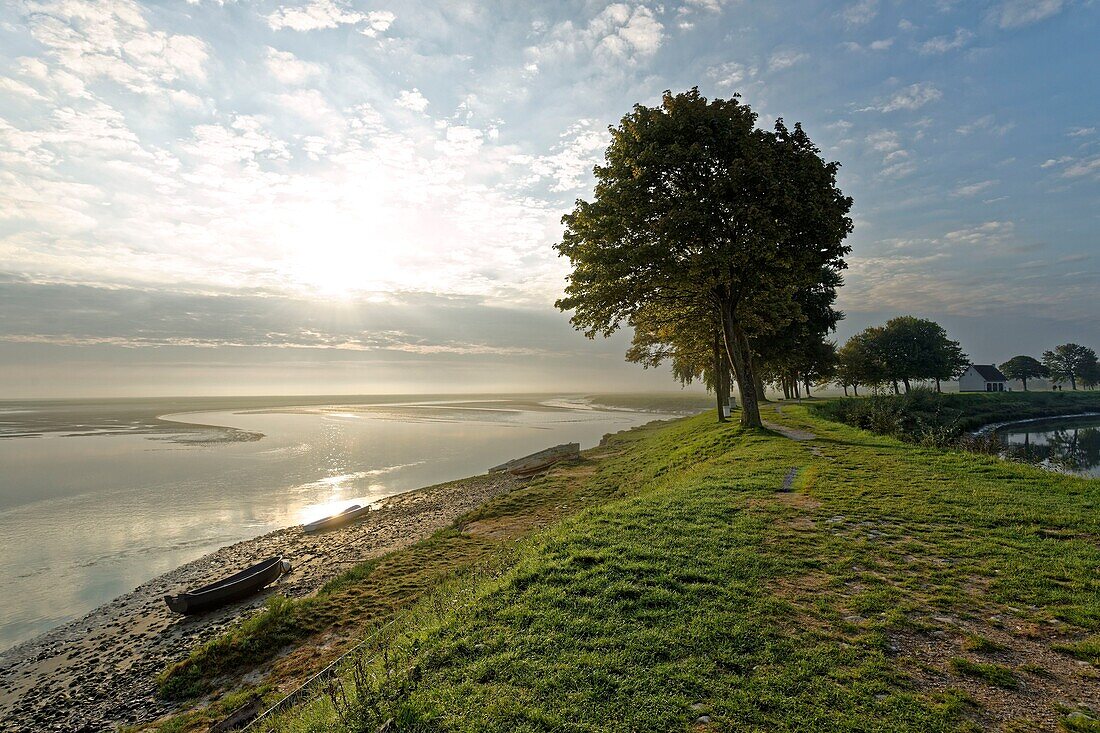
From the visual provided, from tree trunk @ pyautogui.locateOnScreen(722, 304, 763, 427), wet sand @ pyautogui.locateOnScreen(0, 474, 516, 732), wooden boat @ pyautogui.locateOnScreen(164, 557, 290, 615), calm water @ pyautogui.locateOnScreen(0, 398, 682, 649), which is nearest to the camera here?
wet sand @ pyautogui.locateOnScreen(0, 474, 516, 732)

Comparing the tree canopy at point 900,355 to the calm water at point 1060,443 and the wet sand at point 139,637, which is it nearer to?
the calm water at point 1060,443

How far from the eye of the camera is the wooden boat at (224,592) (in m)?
15.2

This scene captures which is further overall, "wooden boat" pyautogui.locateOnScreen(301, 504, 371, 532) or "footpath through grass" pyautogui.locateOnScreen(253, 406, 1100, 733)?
"wooden boat" pyautogui.locateOnScreen(301, 504, 371, 532)

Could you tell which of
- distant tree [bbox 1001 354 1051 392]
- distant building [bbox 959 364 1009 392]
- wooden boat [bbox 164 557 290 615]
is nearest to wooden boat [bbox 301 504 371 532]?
wooden boat [bbox 164 557 290 615]

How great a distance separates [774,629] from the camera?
6.52m

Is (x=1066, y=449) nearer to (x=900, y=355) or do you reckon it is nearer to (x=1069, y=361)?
(x=900, y=355)

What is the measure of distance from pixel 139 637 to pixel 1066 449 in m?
59.0

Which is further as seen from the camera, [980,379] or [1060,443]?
[980,379]

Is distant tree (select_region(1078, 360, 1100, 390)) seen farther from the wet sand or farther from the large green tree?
the wet sand

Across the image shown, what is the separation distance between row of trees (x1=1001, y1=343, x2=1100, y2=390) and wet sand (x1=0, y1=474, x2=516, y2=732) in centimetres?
14088

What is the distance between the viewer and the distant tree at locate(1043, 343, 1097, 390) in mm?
106938

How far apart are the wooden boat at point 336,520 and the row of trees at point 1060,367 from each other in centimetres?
14418

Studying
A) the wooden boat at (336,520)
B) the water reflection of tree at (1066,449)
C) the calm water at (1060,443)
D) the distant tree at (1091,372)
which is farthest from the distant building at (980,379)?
the wooden boat at (336,520)

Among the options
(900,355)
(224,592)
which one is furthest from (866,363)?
(224,592)
